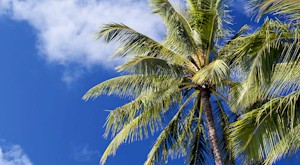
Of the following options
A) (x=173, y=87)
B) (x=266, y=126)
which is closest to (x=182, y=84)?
(x=173, y=87)

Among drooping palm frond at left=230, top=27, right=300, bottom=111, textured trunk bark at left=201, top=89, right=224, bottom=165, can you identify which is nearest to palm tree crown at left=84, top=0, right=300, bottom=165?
textured trunk bark at left=201, top=89, right=224, bottom=165

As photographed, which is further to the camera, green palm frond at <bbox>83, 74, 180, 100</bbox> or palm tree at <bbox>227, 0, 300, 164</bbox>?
green palm frond at <bbox>83, 74, 180, 100</bbox>

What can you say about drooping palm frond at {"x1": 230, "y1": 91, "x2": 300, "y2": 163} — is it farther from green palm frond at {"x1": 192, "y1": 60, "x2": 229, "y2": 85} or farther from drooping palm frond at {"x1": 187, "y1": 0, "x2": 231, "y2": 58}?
drooping palm frond at {"x1": 187, "y1": 0, "x2": 231, "y2": 58}

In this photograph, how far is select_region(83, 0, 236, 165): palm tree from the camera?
12914 mm

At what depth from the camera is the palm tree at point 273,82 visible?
28.1 ft

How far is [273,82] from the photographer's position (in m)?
8.91

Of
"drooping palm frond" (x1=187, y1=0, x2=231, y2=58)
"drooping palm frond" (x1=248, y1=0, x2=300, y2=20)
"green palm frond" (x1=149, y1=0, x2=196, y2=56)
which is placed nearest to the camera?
"drooping palm frond" (x1=248, y1=0, x2=300, y2=20)

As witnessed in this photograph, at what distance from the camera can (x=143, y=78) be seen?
1298cm

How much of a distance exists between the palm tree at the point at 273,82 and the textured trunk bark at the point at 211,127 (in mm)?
1919

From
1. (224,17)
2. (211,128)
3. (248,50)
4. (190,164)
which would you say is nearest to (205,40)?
(224,17)

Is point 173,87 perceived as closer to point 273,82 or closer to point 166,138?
point 166,138

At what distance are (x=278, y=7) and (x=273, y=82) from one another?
1.39 meters

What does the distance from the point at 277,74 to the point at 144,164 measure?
554 cm

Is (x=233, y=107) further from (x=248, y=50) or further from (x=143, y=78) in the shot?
(x=248, y=50)
